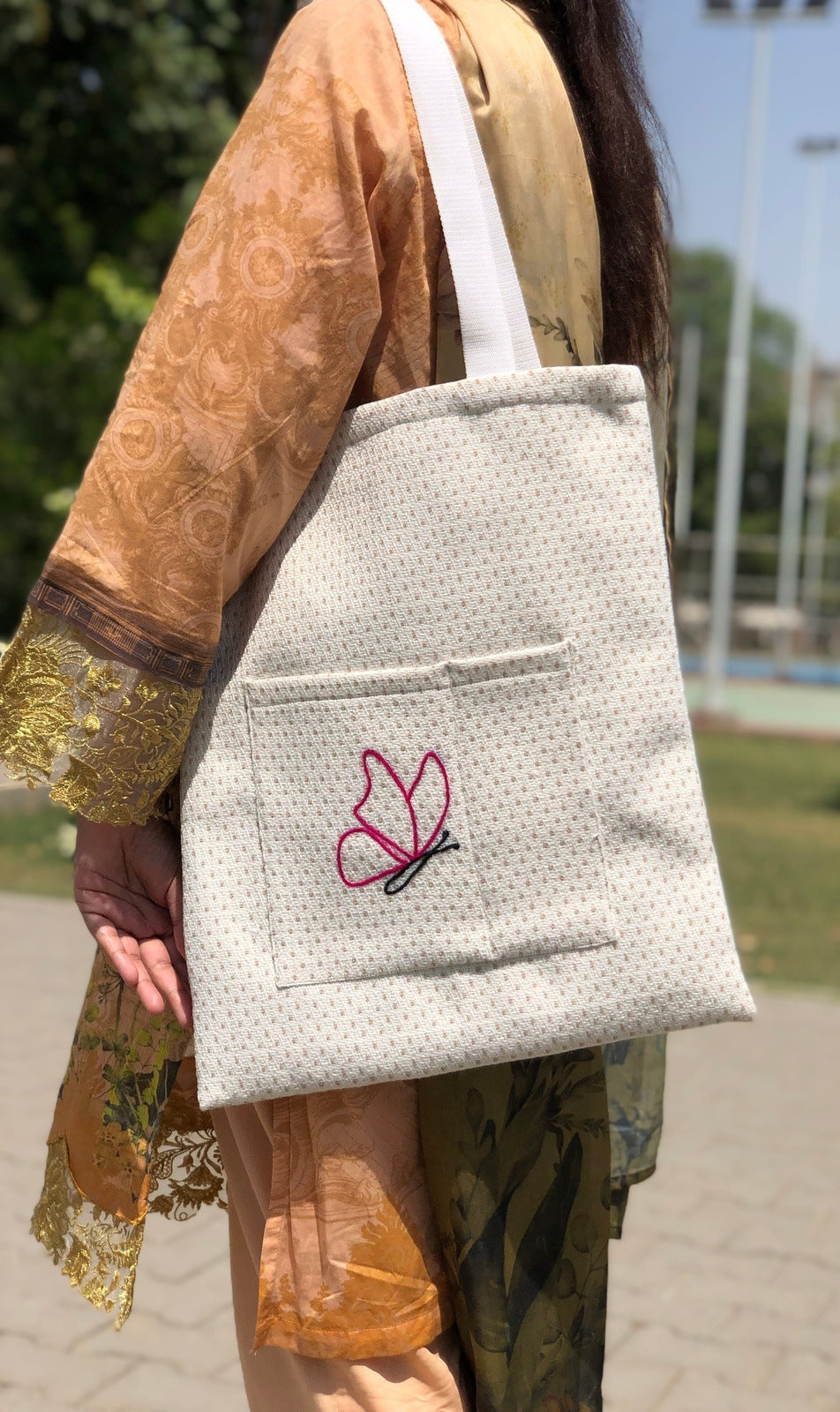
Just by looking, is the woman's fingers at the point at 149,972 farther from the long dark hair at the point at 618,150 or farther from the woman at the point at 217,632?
the long dark hair at the point at 618,150

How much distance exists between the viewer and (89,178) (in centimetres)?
1009

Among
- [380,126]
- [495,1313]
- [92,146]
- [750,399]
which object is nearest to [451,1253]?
[495,1313]

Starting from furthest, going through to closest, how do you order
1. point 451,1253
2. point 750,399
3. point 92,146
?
point 750,399 → point 92,146 → point 451,1253

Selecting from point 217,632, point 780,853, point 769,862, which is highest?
point 217,632

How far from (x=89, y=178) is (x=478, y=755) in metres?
9.76

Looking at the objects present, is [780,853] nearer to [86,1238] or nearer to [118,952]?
[86,1238]

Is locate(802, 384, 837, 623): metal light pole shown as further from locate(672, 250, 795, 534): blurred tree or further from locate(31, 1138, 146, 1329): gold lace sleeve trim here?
locate(31, 1138, 146, 1329): gold lace sleeve trim

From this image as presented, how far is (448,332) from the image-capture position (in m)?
1.39

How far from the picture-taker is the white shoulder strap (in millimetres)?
1322

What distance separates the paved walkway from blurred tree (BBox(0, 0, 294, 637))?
16.6 ft

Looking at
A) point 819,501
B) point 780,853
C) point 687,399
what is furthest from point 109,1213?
point 819,501

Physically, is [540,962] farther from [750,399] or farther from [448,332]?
[750,399]

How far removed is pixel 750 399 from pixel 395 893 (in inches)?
2666

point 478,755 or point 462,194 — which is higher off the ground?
point 462,194
